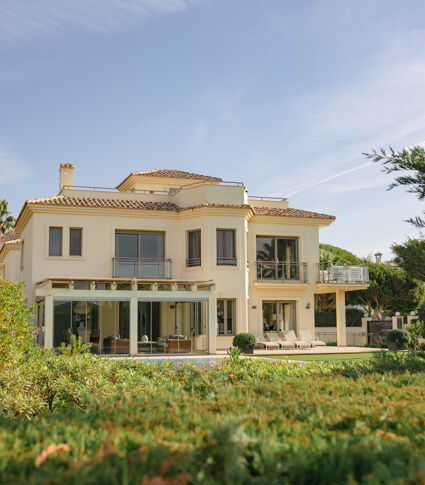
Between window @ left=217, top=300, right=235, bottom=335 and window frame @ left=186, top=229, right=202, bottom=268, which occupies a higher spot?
window frame @ left=186, top=229, right=202, bottom=268

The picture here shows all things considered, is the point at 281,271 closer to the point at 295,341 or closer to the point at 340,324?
the point at 295,341

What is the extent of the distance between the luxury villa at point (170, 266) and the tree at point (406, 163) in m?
16.7

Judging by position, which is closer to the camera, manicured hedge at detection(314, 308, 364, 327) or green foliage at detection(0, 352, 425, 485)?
green foliage at detection(0, 352, 425, 485)

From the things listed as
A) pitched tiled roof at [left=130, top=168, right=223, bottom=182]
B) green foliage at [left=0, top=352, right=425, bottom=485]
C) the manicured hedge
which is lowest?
green foliage at [left=0, top=352, right=425, bottom=485]

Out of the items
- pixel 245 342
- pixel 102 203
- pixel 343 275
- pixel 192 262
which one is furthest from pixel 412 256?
pixel 102 203

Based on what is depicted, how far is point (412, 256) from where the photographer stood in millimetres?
49906

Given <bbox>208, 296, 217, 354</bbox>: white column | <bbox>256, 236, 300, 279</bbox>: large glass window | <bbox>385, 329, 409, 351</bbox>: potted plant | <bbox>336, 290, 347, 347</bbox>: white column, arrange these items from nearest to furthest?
<bbox>208, 296, 217, 354</bbox>: white column → <bbox>385, 329, 409, 351</bbox>: potted plant → <bbox>256, 236, 300, 279</bbox>: large glass window → <bbox>336, 290, 347, 347</bbox>: white column

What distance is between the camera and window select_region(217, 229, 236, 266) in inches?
1157

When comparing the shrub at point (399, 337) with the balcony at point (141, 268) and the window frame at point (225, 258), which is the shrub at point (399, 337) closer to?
the window frame at point (225, 258)

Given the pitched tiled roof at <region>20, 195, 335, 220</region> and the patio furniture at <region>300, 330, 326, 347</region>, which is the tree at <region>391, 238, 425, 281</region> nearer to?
the pitched tiled roof at <region>20, 195, 335, 220</region>

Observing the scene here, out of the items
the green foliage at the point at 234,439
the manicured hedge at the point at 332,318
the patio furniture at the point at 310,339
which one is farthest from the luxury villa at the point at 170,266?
the green foliage at the point at 234,439

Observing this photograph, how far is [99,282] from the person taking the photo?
25500 millimetres

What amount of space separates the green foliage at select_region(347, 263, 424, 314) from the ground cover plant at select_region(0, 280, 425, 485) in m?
42.3

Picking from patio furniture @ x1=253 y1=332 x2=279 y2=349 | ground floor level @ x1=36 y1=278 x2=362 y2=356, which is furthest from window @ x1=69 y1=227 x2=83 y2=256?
patio furniture @ x1=253 y1=332 x2=279 y2=349
